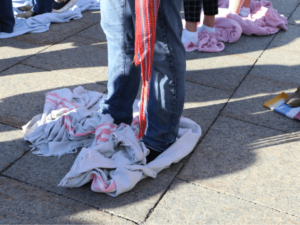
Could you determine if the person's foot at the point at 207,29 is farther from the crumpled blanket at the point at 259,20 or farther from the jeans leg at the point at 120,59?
the jeans leg at the point at 120,59

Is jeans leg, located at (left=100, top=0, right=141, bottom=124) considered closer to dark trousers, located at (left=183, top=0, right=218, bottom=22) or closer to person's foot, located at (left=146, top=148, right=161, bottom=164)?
person's foot, located at (left=146, top=148, right=161, bottom=164)

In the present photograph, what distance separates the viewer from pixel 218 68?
Result: 12.9 feet

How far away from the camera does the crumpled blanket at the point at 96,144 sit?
2100 millimetres

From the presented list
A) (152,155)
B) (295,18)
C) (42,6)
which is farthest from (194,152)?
(295,18)

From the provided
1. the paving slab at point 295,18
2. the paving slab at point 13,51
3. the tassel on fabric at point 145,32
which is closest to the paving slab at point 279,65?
the paving slab at point 295,18

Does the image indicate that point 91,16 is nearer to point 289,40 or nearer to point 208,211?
point 289,40

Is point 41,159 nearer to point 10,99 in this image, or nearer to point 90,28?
point 10,99

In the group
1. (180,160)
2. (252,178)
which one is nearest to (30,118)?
(180,160)

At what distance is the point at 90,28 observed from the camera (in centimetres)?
492

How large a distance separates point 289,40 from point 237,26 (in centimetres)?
82

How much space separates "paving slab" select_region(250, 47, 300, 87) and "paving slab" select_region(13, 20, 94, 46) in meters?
2.49

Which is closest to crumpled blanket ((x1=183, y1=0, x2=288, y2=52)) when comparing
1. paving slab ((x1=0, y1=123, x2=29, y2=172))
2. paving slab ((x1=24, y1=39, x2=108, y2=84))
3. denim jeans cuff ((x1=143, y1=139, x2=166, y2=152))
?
paving slab ((x1=24, y1=39, x2=108, y2=84))

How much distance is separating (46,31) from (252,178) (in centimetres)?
357

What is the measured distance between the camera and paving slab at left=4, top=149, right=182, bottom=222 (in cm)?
202
